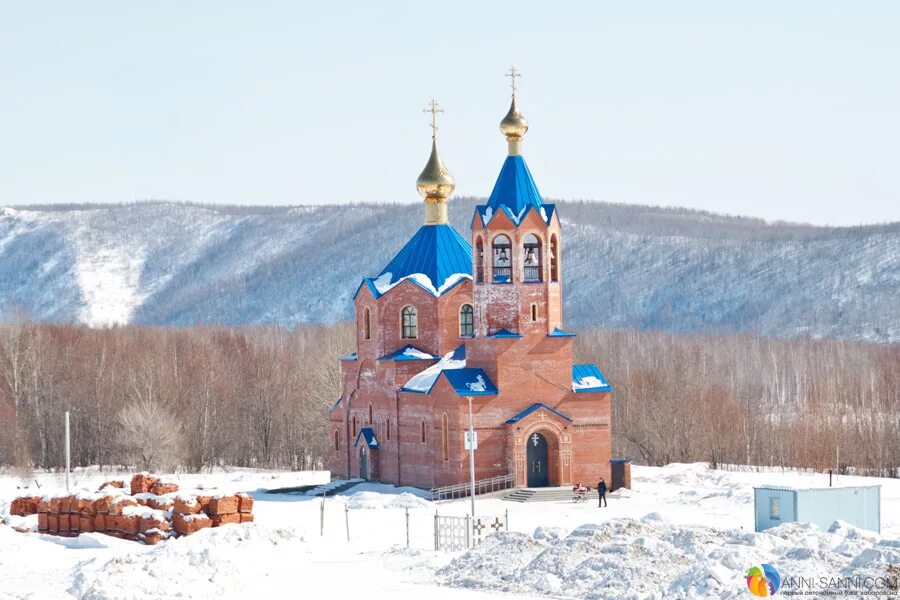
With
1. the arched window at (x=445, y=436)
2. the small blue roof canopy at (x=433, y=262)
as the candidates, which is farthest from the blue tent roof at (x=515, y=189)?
the arched window at (x=445, y=436)

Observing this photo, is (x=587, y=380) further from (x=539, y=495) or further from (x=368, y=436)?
(x=368, y=436)

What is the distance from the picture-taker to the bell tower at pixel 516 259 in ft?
124

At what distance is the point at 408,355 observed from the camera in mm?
40375

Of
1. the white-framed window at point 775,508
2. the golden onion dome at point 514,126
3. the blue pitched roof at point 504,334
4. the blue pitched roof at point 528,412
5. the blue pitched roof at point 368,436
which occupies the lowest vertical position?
the white-framed window at point 775,508

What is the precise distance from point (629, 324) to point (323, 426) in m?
71.3

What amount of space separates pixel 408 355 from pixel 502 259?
3804 mm

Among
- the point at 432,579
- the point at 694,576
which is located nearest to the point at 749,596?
the point at 694,576

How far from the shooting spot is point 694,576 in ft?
65.6

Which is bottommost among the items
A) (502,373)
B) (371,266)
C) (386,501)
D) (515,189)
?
(386,501)

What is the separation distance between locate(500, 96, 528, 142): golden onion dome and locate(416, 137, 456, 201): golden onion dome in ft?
10.9

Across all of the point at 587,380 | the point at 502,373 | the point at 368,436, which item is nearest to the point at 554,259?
the point at 587,380

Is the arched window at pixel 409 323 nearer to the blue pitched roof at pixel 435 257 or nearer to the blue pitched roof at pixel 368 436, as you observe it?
the blue pitched roof at pixel 435 257

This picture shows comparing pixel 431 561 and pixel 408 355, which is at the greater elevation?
pixel 408 355

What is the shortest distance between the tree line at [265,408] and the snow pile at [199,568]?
2290 centimetres
